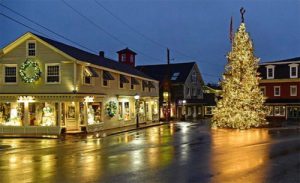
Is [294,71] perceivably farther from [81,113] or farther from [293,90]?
[81,113]

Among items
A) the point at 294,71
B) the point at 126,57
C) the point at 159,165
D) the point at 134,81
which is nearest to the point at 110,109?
the point at 134,81

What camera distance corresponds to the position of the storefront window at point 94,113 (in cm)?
3063

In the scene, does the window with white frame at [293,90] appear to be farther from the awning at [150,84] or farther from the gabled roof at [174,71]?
the awning at [150,84]

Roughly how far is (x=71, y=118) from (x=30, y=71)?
477 centimetres

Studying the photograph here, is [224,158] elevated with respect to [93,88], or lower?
lower

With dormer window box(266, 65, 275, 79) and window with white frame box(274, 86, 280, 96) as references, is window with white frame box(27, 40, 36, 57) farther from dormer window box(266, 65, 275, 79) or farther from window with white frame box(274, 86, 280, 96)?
window with white frame box(274, 86, 280, 96)

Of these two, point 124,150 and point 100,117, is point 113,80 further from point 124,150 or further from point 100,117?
point 124,150

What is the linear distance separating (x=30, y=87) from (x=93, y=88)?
16.3ft

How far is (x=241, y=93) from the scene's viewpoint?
32.6m

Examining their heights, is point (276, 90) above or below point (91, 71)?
below

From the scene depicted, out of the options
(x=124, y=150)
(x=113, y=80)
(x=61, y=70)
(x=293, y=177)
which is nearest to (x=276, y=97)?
(x=113, y=80)

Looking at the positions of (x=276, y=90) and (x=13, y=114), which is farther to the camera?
(x=276, y=90)

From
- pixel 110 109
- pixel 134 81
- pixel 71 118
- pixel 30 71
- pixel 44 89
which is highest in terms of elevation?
pixel 30 71

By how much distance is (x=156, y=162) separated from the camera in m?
13.4
